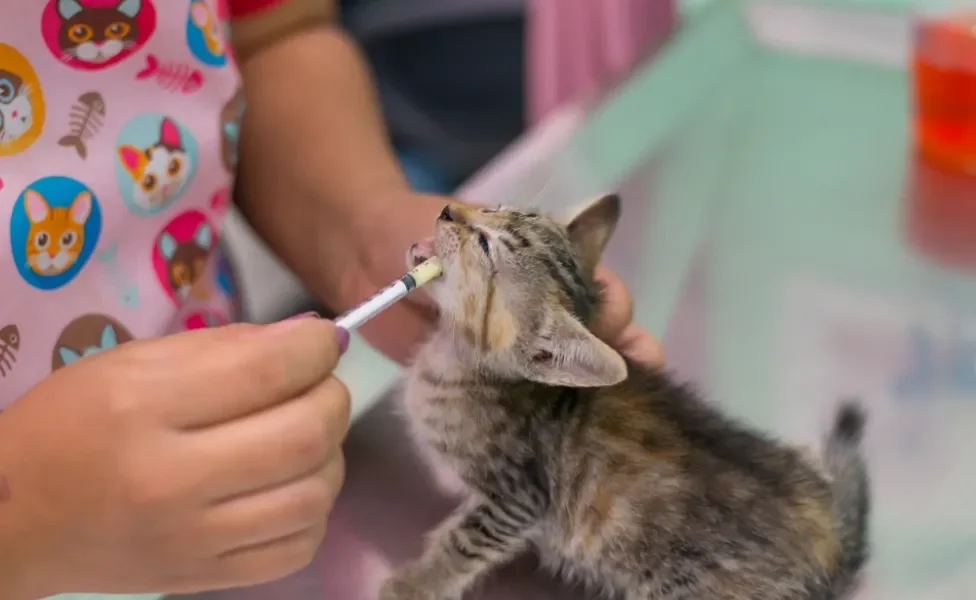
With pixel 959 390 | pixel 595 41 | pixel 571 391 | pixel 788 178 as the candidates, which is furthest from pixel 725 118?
pixel 571 391

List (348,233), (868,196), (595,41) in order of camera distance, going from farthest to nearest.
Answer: (595,41)
(868,196)
(348,233)

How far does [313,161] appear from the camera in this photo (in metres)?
0.68

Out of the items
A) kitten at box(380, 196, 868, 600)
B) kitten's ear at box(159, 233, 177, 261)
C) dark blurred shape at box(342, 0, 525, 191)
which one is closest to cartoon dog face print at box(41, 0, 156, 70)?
kitten's ear at box(159, 233, 177, 261)

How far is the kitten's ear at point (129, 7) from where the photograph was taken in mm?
557

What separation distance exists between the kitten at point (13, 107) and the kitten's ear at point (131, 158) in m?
0.05

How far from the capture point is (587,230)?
57 cm

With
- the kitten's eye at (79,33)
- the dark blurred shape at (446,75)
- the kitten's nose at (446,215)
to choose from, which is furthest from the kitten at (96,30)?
the dark blurred shape at (446,75)

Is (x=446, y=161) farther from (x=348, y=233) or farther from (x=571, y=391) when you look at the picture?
(x=571, y=391)

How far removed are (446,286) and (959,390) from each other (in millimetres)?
382

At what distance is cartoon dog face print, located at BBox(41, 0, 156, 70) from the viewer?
1.75 ft

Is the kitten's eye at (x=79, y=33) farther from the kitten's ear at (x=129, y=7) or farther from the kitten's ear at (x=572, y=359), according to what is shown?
the kitten's ear at (x=572, y=359)

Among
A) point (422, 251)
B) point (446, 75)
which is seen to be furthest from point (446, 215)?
point (446, 75)

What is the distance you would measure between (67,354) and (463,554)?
244 millimetres

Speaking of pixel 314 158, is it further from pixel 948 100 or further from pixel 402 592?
pixel 948 100
